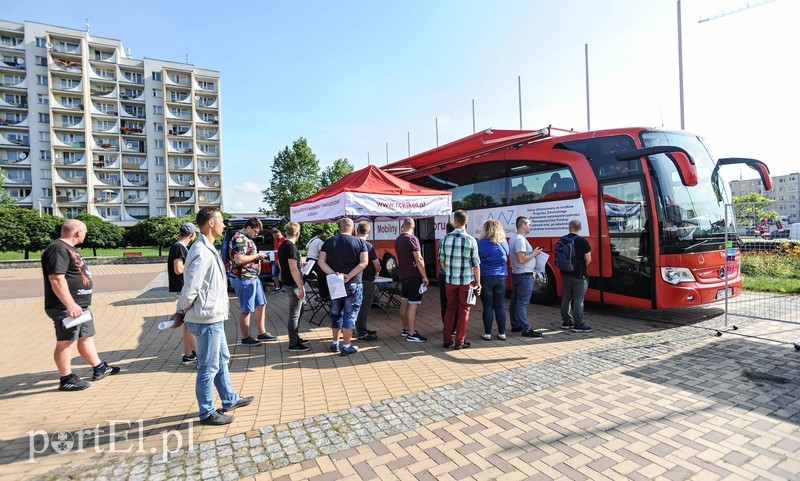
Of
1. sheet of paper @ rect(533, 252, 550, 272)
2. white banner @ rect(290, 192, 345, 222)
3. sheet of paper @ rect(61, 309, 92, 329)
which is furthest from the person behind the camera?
white banner @ rect(290, 192, 345, 222)

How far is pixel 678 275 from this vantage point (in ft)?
20.4

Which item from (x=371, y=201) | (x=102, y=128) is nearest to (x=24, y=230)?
(x=371, y=201)

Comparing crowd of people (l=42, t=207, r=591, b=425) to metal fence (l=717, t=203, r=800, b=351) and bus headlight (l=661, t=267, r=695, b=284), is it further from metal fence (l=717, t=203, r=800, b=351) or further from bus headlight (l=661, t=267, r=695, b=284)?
metal fence (l=717, t=203, r=800, b=351)

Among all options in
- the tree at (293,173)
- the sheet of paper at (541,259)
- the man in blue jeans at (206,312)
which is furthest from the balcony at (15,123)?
the sheet of paper at (541,259)

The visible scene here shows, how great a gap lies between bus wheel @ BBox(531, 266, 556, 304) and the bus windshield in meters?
2.26

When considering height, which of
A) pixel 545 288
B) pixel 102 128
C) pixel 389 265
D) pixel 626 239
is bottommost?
pixel 545 288

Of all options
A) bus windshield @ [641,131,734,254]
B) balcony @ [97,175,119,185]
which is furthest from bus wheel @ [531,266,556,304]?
balcony @ [97,175,119,185]

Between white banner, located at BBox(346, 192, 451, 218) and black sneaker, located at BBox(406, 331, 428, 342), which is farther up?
white banner, located at BBox(346, 192, 451, 218)

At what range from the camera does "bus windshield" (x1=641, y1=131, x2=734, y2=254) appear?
20.6ft

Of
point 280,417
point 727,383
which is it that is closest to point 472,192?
point 727,383

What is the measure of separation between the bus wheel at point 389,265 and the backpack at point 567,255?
606 centimetres

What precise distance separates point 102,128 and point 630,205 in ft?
233

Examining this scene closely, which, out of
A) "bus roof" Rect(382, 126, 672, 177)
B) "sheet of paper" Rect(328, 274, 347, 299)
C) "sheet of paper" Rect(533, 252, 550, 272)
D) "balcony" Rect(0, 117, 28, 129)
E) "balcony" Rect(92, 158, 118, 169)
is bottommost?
"sheet of paper" Rect(328, 274, 347, 299)

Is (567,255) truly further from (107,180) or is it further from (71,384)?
(107,180)
